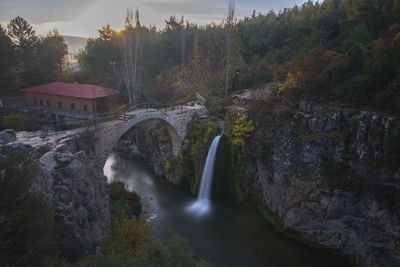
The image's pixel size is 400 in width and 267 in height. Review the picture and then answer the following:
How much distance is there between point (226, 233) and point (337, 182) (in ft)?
25.2

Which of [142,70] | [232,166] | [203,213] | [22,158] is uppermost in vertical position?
[142,70]

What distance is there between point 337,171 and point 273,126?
5.66 metres

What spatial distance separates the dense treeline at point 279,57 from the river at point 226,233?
1015 centimetres

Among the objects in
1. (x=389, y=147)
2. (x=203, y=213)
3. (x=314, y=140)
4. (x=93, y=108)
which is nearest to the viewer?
(x=389, y=147)

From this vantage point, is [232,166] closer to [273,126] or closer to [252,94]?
[273,126]

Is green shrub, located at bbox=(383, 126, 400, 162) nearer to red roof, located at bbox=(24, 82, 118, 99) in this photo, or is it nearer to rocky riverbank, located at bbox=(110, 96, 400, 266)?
rocky riverbank, located at bbox=(110, 96, 400, 266)

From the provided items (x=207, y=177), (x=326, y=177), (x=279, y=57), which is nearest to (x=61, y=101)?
(x=207, y=177)

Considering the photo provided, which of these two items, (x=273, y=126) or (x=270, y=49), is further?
(x=270, y=49)

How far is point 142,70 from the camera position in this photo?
40.9 meters

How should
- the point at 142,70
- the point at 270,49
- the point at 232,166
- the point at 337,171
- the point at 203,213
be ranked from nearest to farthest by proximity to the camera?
the point at 337,171 → the point at 203,213 → the point at 232,166 → the point at 270,49 → the point at 142,70

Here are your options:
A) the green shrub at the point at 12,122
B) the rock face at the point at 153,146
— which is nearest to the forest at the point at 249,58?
the rock face at the point at 153,146

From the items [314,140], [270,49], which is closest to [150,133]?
[314,140]

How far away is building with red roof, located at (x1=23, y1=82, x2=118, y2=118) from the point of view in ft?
83.2

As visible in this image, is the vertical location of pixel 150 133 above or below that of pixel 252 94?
below
